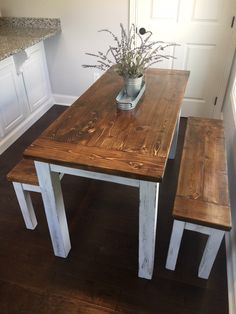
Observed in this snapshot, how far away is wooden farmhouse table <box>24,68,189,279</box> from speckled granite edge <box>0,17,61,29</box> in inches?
63.4

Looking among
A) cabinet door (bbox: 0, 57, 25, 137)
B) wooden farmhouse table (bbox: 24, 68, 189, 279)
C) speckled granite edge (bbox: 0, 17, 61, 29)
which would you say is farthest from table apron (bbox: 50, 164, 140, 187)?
speckled granite edge (bbox: 0, 17, 61, 29)

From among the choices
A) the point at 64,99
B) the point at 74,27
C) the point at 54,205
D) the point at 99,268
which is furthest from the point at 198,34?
the point at 99,268

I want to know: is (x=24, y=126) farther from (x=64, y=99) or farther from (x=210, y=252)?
(x=210, y=252)

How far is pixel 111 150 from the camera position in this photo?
1251 millimetres

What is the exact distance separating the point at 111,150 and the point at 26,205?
84cm

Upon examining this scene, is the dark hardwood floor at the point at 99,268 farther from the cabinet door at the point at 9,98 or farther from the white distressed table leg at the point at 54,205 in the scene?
the cabinet door at the point at 9,98

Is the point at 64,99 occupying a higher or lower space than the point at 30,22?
lower

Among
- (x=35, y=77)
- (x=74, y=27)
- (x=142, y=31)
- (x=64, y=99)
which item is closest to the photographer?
(x=142, y=31)

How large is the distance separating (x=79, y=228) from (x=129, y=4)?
2.20m

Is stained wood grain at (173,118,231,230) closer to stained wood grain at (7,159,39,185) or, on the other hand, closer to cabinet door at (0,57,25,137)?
stained wood grain at (7,159,39,185)

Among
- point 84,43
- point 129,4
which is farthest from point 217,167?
point 84,43

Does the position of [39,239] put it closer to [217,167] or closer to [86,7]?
[217,167]

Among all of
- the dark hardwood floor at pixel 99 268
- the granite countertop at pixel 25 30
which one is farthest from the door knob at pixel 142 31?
the dark hardwood floor at pixel 99 268

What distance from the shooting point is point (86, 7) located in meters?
2.76
